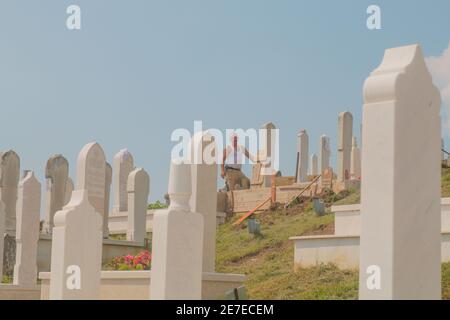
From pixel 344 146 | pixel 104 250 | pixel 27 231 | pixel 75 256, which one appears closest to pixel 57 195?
pixel 104 250

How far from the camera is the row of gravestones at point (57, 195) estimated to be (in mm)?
Answer: 16578

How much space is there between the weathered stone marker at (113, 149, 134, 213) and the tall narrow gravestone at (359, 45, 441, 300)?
18881 mm

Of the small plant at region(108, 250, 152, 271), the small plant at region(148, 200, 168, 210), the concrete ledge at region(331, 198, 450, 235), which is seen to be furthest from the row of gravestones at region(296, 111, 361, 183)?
the small plant at region(108, 250, 152, 271)

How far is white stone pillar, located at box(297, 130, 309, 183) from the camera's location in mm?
30031

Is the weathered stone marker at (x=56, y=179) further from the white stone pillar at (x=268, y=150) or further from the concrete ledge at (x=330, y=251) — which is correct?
the white stone pillar at (x=268, y=150)

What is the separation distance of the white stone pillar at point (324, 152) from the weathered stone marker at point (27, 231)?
16.4m

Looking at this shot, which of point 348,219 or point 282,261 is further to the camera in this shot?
point 282,261

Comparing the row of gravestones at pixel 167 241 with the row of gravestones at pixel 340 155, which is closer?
the row of gravestones at pixel 167 241

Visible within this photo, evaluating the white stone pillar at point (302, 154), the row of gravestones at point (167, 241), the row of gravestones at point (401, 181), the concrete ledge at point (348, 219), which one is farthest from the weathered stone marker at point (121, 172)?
the row of gravestones at point (401, 181)

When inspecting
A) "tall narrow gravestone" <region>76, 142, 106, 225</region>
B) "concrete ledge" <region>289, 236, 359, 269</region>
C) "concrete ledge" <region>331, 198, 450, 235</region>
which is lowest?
"concrete ledge" <region>289, 236, 359, 269</region>

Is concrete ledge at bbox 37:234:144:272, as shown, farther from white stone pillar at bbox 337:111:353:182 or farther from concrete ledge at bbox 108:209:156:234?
white stone pillar at bbox 337:111:353:182

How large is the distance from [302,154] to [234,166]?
Answer: 11.9 ft

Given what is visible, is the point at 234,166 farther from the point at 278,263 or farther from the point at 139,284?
the point at 139,284

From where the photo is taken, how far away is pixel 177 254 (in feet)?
26.8
